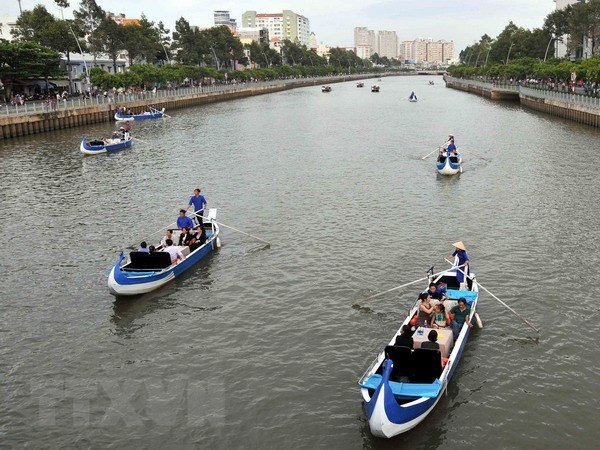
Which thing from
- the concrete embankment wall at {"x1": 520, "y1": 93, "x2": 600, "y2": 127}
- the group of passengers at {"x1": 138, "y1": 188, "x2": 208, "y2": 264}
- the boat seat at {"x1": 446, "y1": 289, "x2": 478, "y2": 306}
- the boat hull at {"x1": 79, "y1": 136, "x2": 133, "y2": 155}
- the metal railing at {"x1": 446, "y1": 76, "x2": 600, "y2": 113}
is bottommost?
the boat seat at {"x1": 446, "y1": 289, "x2": 478, "y2": 306}

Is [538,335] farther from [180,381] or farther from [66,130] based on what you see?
[66,130]

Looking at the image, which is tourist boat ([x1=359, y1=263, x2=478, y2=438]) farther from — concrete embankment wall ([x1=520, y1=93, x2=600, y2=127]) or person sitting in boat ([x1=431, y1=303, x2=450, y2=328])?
concrete embankment wall ([x1=520, y1=93, x2=600, y2=127])

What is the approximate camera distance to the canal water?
51.6 feet

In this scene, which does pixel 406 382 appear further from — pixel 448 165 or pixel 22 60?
pixel 22 60

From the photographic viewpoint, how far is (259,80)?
195m

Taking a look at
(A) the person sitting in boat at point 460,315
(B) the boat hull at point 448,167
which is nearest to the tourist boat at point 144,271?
(A) the person sitting in boat at point 460,315

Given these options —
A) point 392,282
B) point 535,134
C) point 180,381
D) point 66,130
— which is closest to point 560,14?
point 535,134

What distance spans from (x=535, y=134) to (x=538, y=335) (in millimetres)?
52827

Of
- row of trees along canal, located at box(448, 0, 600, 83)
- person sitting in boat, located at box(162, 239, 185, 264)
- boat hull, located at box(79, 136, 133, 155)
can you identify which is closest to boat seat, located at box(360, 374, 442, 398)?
person sitting in boat, located at box(162, 239, 185, 264)

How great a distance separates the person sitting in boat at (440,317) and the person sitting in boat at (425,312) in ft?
0.89

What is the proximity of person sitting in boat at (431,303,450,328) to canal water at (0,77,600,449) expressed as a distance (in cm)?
144

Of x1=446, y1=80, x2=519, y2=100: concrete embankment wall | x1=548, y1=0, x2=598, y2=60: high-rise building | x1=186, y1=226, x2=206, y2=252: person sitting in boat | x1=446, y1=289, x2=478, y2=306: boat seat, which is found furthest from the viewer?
x1=548, y1=0, x2=598, y2=60: high-rise building

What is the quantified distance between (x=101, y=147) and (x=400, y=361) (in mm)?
49351

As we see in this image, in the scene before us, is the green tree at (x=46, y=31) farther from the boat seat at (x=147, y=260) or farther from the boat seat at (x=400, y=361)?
the boat seat at (x=400, y=361)
